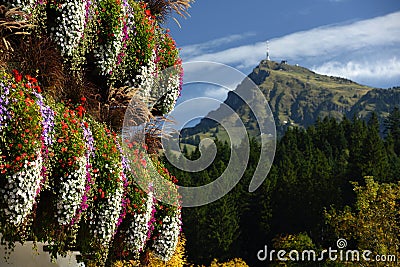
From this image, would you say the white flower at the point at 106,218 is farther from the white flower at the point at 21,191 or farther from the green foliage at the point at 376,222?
the green foliage at the point at 376,222

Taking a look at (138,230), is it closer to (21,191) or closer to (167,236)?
(167,236)

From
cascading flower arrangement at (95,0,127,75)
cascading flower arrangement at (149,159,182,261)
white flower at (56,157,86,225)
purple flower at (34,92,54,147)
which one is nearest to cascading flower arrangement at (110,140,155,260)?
cascading flower arrangement at (149,159,182,261)

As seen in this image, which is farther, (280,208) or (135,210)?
(280,208)

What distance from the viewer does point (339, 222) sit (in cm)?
2902

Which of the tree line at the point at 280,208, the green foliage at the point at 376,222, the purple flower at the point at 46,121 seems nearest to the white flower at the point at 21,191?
the purple flower at the point at 46,121

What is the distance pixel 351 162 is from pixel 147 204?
41.8 m

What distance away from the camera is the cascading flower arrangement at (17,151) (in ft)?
21.4

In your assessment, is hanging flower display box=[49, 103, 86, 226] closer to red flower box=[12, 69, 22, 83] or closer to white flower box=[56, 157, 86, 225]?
white flower box=[56, 157, 86, 225]

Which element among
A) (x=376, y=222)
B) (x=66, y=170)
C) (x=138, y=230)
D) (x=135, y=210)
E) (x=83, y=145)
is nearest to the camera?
(x=66, y=170)

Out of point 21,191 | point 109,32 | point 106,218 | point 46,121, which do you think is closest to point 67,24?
point 109,32

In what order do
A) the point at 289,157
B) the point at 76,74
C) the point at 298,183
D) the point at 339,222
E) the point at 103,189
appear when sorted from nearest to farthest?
1. the point at 103,189
2. the point at 76,74
3. the point at 339,222
4. the point at 298,183
5. the point at 289,157

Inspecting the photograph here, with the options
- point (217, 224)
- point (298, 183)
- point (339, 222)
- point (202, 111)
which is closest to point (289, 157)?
point (298, 183)

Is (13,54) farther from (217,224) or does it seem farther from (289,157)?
(289,157)

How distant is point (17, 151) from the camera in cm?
657
